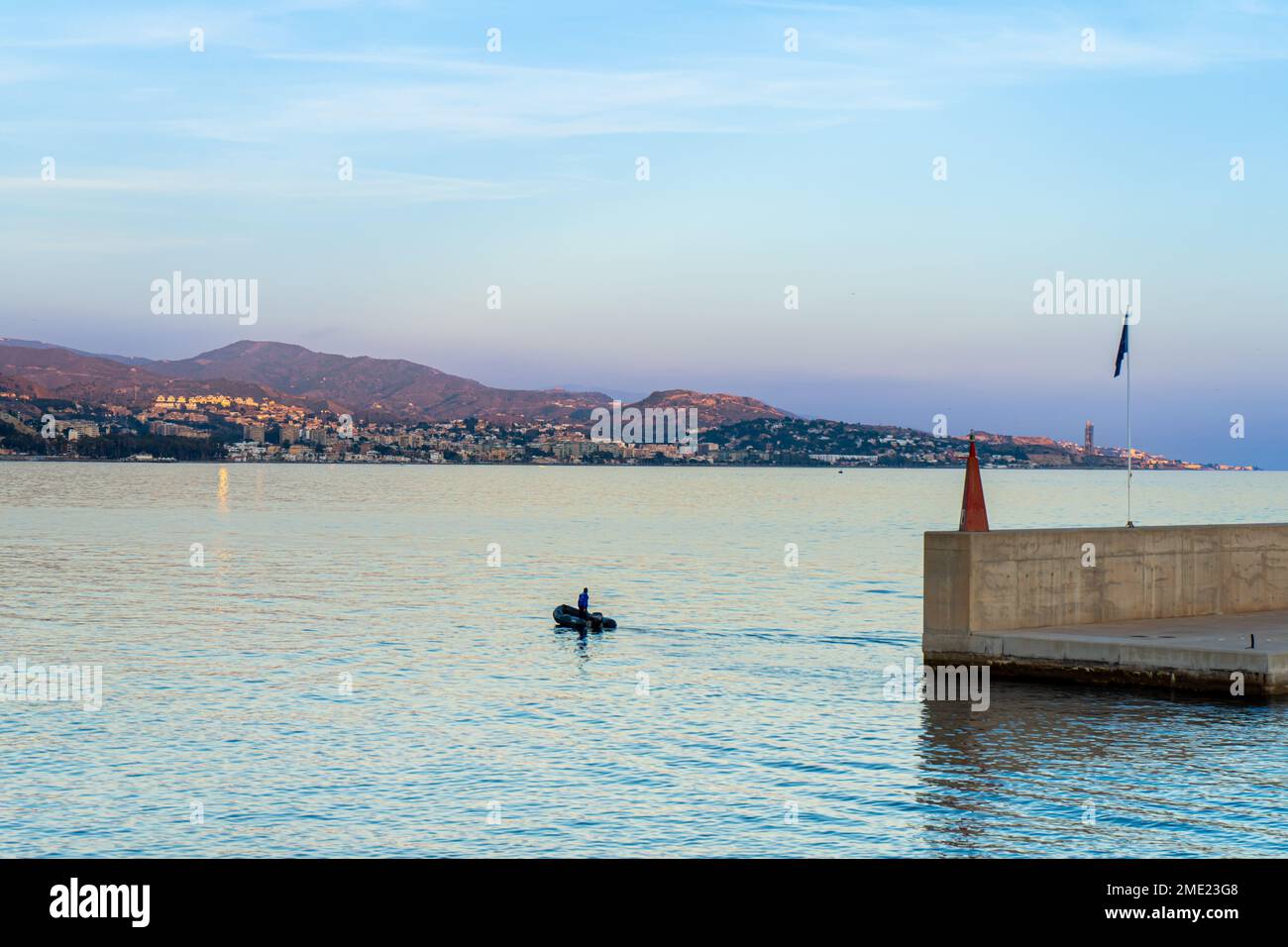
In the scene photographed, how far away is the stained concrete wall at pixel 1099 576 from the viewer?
2712 centimetres

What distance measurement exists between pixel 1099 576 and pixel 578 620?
16083 millimetres

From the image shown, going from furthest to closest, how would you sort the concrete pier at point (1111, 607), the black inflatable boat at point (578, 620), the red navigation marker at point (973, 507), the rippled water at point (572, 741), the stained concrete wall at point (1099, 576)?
the black inflatable boat at point (578, 620)
the red navigation marker at point (973, 507)
the stained concrete wall at point (1099, 576)
the concrete pier at point (1111, 607)
the rippled water at point (572, 741)

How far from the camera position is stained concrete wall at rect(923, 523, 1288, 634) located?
89.0 ft

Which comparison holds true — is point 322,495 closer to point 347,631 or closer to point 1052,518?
point 1052,518

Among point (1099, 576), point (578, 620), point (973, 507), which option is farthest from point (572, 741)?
point (578, 620)

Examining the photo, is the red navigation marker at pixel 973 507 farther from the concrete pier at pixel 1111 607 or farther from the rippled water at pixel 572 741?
the rippled water at pixel 572 741

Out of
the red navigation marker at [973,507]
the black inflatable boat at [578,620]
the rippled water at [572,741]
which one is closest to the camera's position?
the rippled water at [572,741]

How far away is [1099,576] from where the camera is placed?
29062 mm

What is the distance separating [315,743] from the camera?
23.1m

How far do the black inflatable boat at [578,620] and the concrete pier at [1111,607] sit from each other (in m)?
14.4

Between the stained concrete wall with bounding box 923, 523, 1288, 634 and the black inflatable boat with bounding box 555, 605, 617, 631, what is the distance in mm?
14475

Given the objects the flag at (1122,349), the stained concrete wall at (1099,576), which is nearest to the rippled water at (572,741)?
the stained concrete wall at (1099,576)

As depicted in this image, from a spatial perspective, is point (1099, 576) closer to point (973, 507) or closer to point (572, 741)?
point (973, 507)

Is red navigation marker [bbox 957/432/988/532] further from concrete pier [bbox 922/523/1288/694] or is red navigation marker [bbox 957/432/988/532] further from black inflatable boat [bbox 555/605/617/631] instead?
black inflatable boat [bbox 555/605/617/631]
